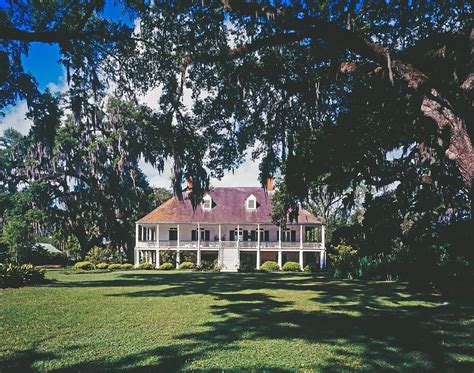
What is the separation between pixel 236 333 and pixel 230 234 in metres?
33.1

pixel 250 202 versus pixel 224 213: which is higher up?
pixel 250 202

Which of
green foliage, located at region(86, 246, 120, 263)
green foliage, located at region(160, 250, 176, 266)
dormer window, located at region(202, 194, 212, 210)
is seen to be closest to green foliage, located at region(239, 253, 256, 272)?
dormer window, located at region(202, 194, 212, 210)

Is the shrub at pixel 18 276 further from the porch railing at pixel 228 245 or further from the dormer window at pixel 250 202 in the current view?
the dormer window at pixel 250 202

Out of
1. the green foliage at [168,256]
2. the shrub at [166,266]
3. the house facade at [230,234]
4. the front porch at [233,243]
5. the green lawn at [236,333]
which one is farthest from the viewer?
the green foliage at [168,256]

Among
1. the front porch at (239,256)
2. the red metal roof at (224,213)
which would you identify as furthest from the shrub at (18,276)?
the red metal roof at (224,213)

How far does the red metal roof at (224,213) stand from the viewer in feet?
130

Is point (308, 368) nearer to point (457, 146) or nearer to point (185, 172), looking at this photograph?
point (457, 146)

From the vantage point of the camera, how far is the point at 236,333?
8438 mm

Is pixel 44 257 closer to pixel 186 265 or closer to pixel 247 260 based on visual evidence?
pixel 186 265

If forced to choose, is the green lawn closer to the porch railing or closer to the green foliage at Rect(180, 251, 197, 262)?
the porch railing

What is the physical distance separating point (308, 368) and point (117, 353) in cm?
320

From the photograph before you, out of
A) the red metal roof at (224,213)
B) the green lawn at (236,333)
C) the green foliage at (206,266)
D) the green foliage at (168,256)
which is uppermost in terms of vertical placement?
the red metal roof at (224,213)

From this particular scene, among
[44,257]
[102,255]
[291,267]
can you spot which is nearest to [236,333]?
[291,267]

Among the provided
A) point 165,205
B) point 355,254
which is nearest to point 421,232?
point 355,254
